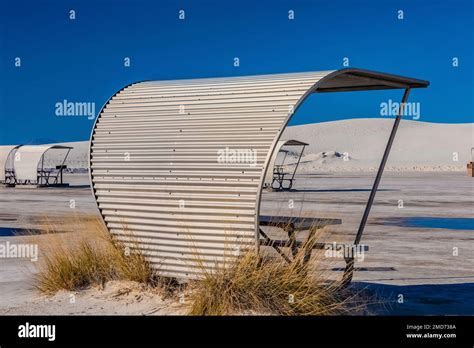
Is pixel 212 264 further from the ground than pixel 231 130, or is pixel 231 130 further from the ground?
pixel 231 130

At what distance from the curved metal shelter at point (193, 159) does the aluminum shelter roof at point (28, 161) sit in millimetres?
27058

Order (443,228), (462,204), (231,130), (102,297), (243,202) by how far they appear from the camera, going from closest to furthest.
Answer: (243,202) < (231,130) < (102,297) < (443,228) < (462,204)

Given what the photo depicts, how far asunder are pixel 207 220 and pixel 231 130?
3.33 ft

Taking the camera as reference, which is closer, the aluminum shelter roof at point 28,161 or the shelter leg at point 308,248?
the shelter leg at point 308,248

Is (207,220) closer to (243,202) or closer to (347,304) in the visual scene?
(243,202)

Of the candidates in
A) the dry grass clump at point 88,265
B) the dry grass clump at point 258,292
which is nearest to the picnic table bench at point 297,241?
the dry grass clump at point 258,292

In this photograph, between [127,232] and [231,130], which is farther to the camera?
[127,232]

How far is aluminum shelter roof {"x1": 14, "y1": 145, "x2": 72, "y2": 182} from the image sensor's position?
3538 cm

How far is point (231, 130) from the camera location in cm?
805

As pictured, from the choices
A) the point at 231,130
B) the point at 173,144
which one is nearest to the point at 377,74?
the point at 231,130

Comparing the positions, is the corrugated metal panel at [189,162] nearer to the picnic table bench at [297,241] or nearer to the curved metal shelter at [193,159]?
the curved metal shelter at [193,159]

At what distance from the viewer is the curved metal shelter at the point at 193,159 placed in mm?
7688

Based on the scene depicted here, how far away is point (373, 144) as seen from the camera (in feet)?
405

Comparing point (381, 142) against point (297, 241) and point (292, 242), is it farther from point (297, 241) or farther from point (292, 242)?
point (292, 242)
